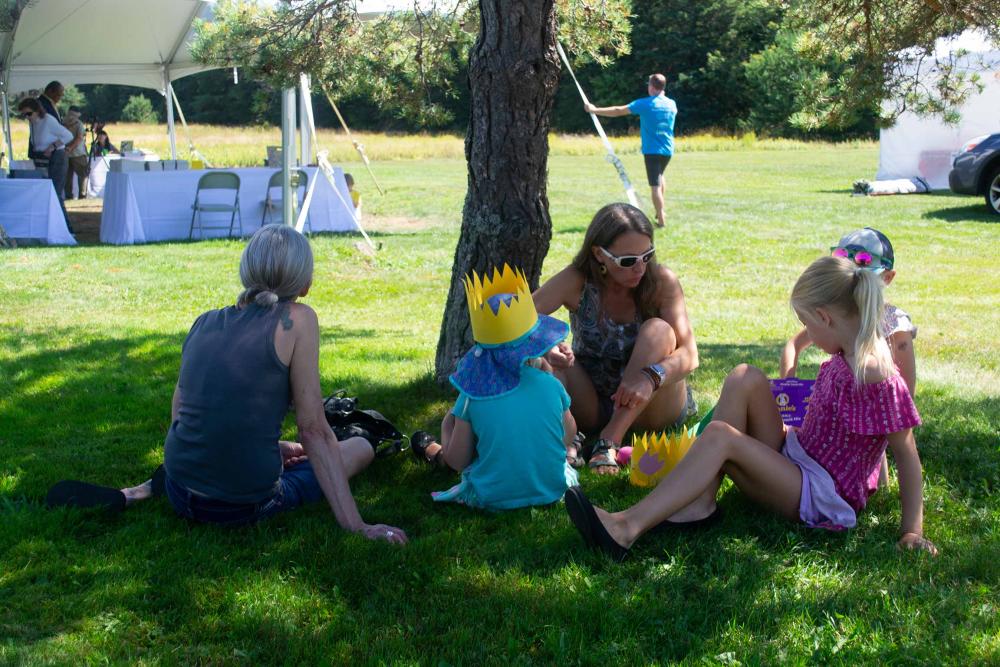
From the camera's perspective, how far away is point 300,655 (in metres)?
2.61

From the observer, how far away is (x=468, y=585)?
9.84 ft

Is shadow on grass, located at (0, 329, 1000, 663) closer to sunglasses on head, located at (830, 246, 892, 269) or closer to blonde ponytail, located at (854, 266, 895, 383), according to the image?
blonde ponytail, located at (854, 266, 895, 383)

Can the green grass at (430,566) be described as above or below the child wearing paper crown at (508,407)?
below

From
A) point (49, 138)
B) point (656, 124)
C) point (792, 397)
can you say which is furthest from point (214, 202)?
point (792, 397)

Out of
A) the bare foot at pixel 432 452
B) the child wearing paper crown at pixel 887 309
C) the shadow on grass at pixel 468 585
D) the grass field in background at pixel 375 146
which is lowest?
the shadow on grass at pixel 468 585

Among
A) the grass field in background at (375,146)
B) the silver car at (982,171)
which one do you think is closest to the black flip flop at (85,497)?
the silver car at (982,171)

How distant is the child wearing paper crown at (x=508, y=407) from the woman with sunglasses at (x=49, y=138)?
11828mm

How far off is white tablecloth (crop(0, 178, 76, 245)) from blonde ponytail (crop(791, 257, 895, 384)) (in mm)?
10720

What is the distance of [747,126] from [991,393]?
41240 mm

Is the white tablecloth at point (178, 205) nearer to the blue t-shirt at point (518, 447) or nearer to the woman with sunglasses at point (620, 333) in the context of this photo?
the woman with sunglasses at point (620, 333)

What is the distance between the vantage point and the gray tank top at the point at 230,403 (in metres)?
3.19

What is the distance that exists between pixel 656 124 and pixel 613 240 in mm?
9145

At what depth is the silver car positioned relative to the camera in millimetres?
13625

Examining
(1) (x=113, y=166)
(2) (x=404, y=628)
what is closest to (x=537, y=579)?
(2) (x=404, y=628)
